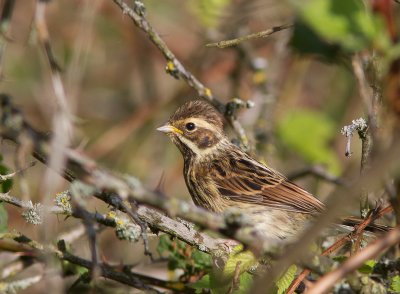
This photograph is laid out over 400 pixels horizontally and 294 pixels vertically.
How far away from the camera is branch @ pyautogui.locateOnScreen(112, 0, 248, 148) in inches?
158

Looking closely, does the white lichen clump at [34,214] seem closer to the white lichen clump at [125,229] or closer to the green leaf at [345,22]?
the white lichen clump at [125,229]

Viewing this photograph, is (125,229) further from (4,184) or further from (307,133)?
(307,133)

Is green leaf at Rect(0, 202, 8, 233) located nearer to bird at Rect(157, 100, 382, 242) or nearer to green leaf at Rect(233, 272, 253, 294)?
green leaf at Rect(233, 272, 253, 294)

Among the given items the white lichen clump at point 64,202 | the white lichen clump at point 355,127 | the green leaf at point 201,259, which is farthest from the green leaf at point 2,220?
the white lichen clump at point 355,127

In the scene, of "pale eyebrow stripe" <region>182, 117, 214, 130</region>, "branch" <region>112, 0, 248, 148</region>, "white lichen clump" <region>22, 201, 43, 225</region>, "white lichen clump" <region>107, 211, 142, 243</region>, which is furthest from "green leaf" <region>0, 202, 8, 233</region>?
"pale eyebrow stripe" <region>182, 117, 214, 130</region>

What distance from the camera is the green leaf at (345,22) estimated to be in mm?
1916

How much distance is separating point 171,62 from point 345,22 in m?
2.42

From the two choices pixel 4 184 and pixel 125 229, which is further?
→ pixel 4 184

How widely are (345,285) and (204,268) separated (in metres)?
0.92

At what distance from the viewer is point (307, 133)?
2.14 m

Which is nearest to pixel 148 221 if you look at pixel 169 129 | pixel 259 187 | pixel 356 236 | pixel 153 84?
pixel 356 236

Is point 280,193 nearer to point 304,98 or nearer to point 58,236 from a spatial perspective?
point 58,236

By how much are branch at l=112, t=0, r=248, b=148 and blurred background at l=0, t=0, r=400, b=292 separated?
117cm

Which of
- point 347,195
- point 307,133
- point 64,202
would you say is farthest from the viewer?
point 64,202
